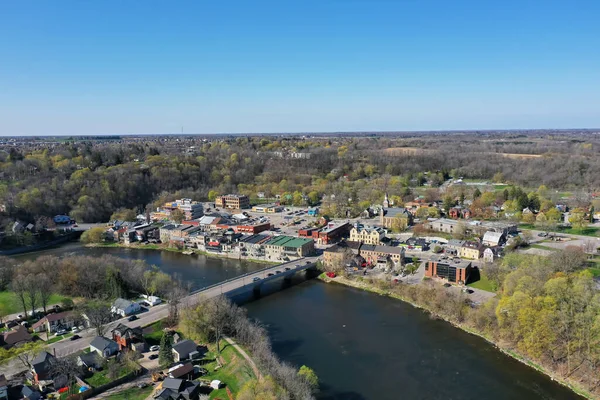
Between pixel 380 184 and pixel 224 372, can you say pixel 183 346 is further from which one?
pixel 380 184

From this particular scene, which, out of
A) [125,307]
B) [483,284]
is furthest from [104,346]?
[483,284]

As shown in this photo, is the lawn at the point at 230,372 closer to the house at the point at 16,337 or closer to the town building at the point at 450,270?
the house at the point at 16,337

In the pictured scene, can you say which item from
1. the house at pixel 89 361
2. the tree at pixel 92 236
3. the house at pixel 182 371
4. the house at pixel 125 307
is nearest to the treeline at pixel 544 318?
the house at pixel 182 371

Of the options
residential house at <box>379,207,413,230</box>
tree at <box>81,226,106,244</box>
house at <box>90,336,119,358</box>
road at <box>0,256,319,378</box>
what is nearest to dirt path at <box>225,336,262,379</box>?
road at <box>0,256,319,378</box>

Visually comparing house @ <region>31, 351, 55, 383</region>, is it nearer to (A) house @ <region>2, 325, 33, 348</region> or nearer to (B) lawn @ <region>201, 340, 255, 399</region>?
(A) house @ <region>2, 325, 33, 348</region>

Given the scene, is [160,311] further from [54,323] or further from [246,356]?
[246,356]

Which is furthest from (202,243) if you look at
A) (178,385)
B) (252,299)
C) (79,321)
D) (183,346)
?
(178,385)
